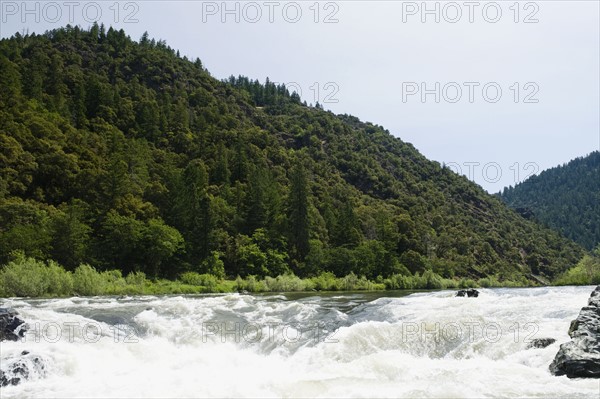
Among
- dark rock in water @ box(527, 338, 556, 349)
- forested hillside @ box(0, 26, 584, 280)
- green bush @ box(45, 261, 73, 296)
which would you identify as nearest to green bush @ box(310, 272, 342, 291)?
→ forested hillside @ box(0, 26, 584, 280)

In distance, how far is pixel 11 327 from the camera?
1909 centimetres

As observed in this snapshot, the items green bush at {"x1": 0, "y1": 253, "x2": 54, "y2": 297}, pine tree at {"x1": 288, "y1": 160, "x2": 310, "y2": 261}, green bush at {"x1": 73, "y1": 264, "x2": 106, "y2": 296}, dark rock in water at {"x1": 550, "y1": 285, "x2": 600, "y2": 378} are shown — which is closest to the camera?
dark rock in water at {"x1": 550, "y1": 285, "x2": 600, "y2": 378}

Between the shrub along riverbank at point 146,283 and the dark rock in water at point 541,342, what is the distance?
3506cm

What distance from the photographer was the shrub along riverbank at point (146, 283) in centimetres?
3872

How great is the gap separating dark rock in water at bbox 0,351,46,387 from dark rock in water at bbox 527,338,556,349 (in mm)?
17396

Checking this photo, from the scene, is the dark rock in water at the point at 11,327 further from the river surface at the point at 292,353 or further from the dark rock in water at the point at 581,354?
the dark rock in water at the point at 581,354

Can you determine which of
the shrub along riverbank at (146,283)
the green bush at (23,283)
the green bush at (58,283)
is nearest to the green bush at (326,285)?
the shrub along riverbank at (146,283)

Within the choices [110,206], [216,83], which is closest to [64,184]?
[110,206]

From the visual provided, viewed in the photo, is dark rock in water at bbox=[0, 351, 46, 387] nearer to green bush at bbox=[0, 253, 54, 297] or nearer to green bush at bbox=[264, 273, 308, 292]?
green bush at bbox=[0, 253, 54, 297]

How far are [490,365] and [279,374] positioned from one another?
24.1 ft

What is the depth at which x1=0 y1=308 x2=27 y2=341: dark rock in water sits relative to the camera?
18.6m

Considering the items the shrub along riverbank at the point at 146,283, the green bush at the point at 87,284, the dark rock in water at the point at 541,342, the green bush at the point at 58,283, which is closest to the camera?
the dark rock in water at the point at 541,342

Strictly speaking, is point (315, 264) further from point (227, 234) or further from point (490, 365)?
point (490, 365)

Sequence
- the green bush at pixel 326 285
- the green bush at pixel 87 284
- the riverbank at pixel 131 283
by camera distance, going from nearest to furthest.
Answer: the riverbank at pixel 131 283, the green bush at pixel 87 284, the green bush at pixel 326 285
